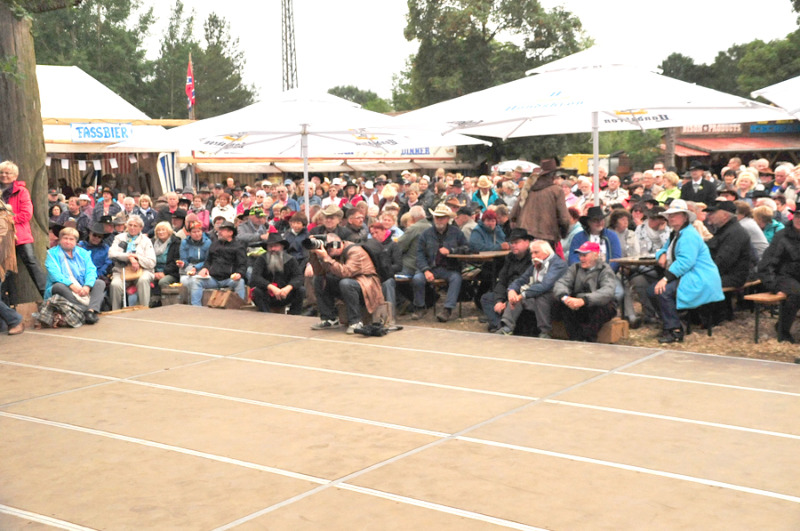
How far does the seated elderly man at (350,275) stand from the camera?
9.85 metres

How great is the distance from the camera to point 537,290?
992 centimetres

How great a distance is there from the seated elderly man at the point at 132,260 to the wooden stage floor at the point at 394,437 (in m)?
3.08

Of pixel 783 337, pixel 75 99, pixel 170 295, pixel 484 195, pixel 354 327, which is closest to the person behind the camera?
pixel 783 337

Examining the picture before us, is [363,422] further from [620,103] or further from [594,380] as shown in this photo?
[620,103]

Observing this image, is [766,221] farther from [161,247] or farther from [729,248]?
[161,247]

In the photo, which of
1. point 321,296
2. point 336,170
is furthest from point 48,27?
point 321,296

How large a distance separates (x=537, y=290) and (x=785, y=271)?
251cm

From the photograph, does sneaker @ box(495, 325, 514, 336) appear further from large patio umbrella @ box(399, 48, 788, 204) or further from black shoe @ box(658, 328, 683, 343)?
large patio umbrella @ box(399, 48, 788, 204)

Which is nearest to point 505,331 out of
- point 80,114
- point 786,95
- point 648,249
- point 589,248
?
point 589,248

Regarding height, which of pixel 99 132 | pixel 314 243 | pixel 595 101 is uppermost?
pixel 99 132

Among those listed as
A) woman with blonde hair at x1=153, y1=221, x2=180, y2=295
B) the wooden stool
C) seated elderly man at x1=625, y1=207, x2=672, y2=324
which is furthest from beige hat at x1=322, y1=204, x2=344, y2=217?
seated elderly man at x1=625, y1=207, x2=672, y2=324

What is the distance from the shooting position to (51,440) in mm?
6219

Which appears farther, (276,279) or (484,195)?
(484,195)

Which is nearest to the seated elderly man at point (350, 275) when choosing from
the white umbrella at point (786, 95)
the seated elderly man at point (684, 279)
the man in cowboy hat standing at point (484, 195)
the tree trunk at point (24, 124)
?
the seated elderly man at point (684, 279)
